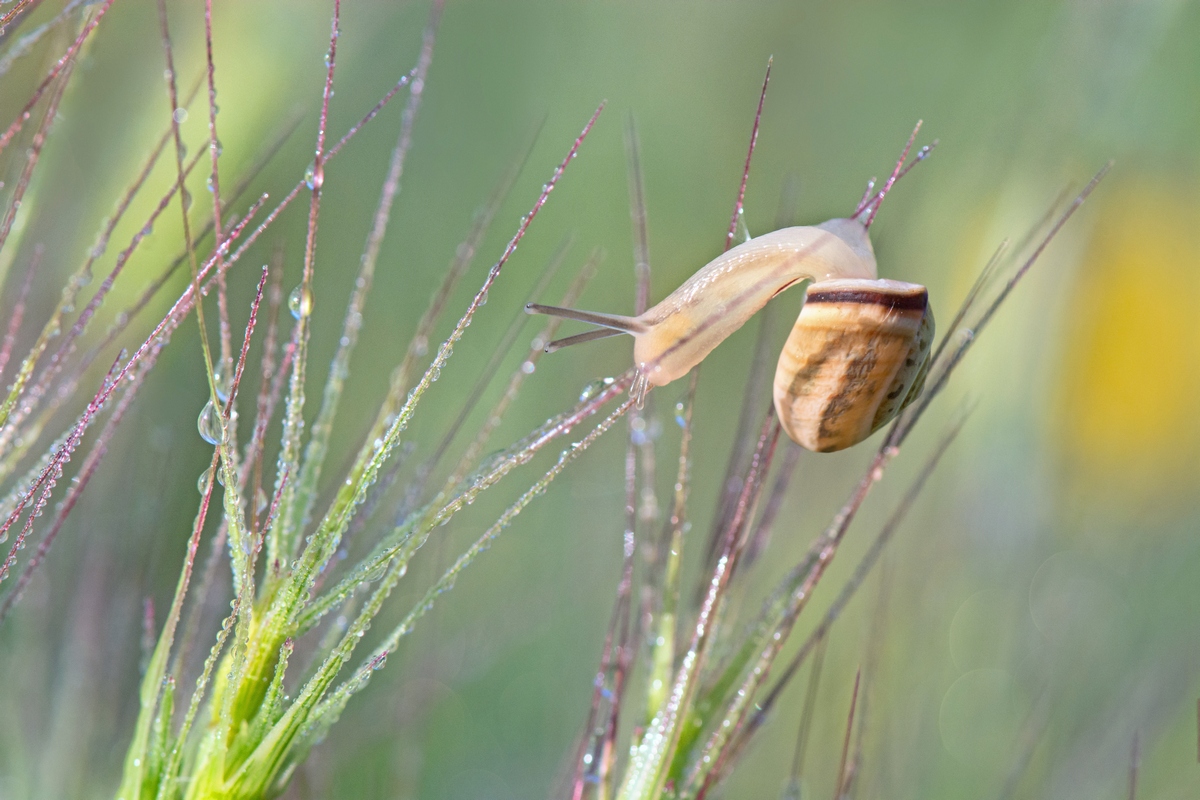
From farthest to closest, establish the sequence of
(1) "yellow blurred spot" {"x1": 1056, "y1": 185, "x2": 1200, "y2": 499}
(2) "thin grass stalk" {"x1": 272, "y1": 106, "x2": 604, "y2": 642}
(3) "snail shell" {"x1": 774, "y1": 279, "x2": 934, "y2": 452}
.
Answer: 1. (1) "yellow blurred spot" {"x1": 1056, "y1": 185, "x2": 1200, "y2": 499}
2. (3) "snail shell" {"x1": 774, "y1": 279, "x2": 934, "y2": 452}
3. (2) "thin grass stalk" {"x1": 272, "y1": 106, "x2": 604, "y2": 642}

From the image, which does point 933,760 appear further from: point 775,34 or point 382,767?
point 775,34

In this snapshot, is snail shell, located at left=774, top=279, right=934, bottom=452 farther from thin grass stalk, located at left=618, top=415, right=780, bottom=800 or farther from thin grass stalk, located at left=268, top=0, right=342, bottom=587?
thin grass stalk, located at left=268, top=0, right=342, bottom=587

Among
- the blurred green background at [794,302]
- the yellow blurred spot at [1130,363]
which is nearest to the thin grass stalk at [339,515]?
the blurred green background at [794,302]

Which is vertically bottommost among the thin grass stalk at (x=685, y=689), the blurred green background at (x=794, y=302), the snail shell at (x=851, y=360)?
the thin grass stalk at (x=685, y=689)

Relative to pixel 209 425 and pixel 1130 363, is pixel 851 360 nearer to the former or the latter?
pixel 209 425

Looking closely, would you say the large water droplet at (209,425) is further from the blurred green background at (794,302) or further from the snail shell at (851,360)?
the blurred green background at (794,302)

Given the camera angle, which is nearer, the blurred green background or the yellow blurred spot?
the blurred green background

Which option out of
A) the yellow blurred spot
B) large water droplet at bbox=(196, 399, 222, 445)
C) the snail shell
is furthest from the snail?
the yellow blurred spot

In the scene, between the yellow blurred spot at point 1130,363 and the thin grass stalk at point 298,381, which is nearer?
the thin grass stalk at point 298,381

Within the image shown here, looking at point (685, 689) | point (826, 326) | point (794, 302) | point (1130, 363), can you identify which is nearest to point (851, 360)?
point (826, 326)
